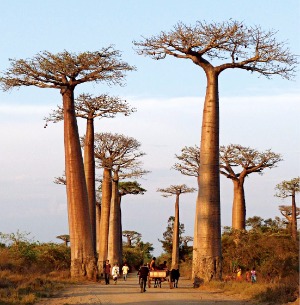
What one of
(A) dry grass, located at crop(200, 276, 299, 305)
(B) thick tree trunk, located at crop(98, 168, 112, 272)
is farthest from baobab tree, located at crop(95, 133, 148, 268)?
(A) dry grass, located at crop(200, 276, 299, 305)

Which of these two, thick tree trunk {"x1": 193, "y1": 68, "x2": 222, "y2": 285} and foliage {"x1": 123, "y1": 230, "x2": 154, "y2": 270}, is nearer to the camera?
thick tree trunk {"x1": 193, "y1": 68, "x2": 222, "y2": 285}

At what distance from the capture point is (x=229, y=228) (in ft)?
113

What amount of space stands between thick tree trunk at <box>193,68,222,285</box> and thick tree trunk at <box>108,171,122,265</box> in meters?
18.5

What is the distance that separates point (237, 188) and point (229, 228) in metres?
1.91

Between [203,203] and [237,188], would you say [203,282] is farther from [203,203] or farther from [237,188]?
[237,188]

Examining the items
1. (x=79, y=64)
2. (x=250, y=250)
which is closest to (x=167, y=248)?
(x=250, y=250)

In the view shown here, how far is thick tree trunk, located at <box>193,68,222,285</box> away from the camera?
60.0ft

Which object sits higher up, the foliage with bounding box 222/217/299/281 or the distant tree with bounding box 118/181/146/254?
the distant tree with bounding box 118/181/146/254

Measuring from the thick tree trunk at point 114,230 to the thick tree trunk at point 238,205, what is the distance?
6.39 m

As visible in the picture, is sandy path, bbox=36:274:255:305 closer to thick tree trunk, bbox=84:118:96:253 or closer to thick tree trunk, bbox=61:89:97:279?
thick tree trunk, bbox=61:89:97:279

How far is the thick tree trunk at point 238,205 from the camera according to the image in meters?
34.5

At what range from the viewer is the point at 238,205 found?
114 feet

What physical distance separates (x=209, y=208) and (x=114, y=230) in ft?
65.0

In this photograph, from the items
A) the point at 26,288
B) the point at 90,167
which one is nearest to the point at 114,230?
the point at 90,167
